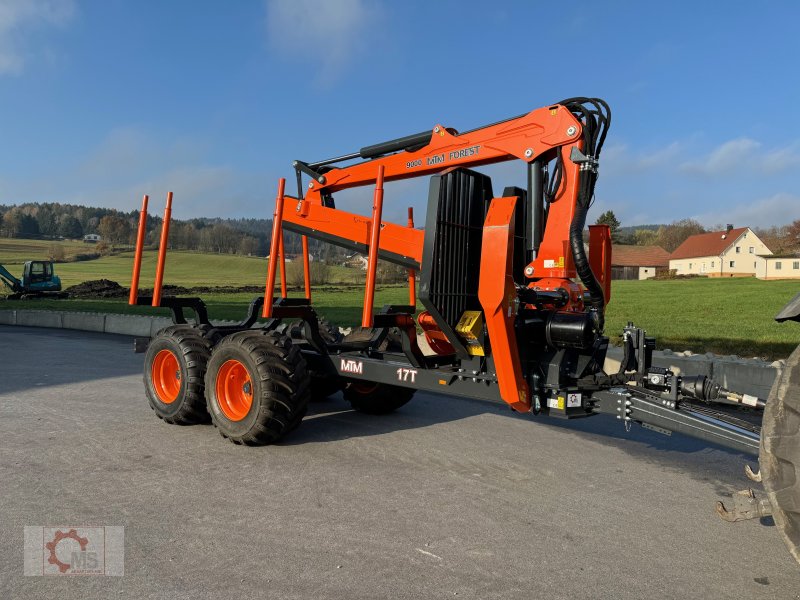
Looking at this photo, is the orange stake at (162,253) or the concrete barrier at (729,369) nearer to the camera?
the orange stake at (162,253)

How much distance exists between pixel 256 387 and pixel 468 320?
2.04m

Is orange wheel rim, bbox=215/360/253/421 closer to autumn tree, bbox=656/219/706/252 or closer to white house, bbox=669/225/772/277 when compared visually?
white house, bbox=669/225/772/277

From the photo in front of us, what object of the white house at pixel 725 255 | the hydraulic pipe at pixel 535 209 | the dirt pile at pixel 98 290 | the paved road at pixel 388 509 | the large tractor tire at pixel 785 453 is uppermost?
the white house at pixel 725 255

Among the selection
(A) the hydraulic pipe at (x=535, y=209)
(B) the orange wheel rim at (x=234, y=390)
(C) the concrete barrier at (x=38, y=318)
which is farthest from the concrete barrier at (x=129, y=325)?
(A) the hydraulic pipe at (x=535, y=209)

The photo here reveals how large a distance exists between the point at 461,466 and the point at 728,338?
30.3 ft

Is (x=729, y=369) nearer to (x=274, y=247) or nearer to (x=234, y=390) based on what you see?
(x=274, y=247)

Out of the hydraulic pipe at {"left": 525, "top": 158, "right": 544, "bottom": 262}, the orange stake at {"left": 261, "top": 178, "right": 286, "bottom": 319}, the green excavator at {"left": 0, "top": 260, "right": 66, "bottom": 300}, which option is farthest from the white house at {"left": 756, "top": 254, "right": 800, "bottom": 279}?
the orange stake at {"left": 261, "top": 178, "right": 286, "bottom": 319}

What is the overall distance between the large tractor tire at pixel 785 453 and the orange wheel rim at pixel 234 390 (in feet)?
14.7

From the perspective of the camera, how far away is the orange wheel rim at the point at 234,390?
6215 mm

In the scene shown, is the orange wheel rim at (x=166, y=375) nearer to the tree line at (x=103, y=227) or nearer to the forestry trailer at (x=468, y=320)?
the forestry trailer at (x=468, y=320)

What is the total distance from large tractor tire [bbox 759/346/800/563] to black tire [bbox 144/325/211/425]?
17.2ft

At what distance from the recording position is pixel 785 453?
2.89 meters

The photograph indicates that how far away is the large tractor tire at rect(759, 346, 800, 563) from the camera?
2861 millimetres

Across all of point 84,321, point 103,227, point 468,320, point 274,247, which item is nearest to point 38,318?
point 84,321
